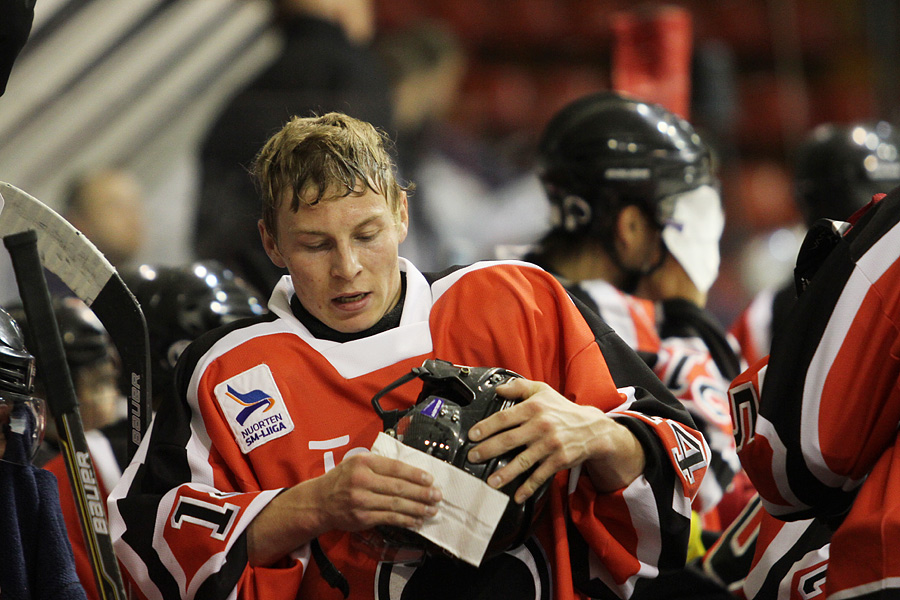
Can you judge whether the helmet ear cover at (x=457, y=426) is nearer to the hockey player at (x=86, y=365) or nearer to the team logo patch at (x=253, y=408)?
the team logo patch at (x=253, y=408)

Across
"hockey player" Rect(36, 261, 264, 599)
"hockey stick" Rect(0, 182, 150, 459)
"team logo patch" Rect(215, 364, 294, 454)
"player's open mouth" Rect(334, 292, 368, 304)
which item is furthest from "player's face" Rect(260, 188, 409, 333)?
"hockey player" Rect(36, 261, 264, 599)

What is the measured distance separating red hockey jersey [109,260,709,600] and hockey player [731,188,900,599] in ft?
0.55

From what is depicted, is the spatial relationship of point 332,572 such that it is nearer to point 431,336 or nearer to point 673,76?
point 431,336

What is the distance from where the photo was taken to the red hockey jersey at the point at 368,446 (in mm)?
1457

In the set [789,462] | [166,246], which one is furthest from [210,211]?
[789,462]

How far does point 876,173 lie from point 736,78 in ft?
21.4

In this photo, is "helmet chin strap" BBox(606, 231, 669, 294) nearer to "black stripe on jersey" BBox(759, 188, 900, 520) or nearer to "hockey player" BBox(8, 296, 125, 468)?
"black stripe on jersey" BBox(759, 188, 900, 520)

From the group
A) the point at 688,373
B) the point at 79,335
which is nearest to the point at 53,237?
the point at 79,335

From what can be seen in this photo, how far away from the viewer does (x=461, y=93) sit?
8492mm

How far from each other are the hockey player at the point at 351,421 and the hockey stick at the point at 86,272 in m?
0.09

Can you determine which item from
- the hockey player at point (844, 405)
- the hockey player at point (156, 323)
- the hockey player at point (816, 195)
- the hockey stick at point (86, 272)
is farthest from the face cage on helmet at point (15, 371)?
the hockey player at point (816, 195)

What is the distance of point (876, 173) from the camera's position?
3.25m

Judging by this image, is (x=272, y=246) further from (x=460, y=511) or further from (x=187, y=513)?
(x=460, y=511)

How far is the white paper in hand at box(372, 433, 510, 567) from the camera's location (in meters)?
1.31
